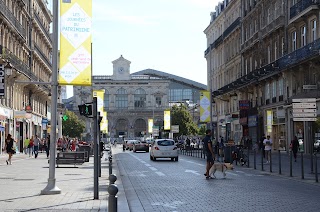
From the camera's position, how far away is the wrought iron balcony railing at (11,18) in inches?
1688

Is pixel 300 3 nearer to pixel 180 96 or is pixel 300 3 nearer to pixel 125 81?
pixel 125 81

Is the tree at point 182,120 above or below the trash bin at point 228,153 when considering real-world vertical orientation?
above

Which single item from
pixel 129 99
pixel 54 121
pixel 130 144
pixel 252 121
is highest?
pixel 129 99

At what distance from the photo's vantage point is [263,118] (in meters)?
52.3

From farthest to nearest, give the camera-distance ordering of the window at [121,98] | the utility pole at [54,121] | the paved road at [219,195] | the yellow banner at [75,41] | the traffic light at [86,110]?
1. the window at [121,98]
2. the yellow banner at [75,41]
3. the utility pole at [54,121]
4. the traffic light at [86,110]
5. the paved road at [219,195]

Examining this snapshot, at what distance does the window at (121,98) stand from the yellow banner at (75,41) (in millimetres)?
126817

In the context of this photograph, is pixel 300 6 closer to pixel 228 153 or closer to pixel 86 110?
pixel 228 153

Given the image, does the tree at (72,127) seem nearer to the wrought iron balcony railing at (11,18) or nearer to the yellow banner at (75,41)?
the wrought iron balcony railing at (11,18)

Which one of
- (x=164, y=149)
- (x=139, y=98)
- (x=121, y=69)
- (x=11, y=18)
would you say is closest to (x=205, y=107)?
(x=164, y=149)

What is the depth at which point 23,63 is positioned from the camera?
51.3m

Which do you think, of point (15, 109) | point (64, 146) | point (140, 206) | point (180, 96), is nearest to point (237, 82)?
point (64, 146)

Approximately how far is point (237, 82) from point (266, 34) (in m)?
10.6

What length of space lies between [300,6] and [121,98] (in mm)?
105674

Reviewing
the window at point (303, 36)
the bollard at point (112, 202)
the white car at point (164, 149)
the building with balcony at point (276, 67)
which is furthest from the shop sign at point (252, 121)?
the bollard at point (112, 202)
